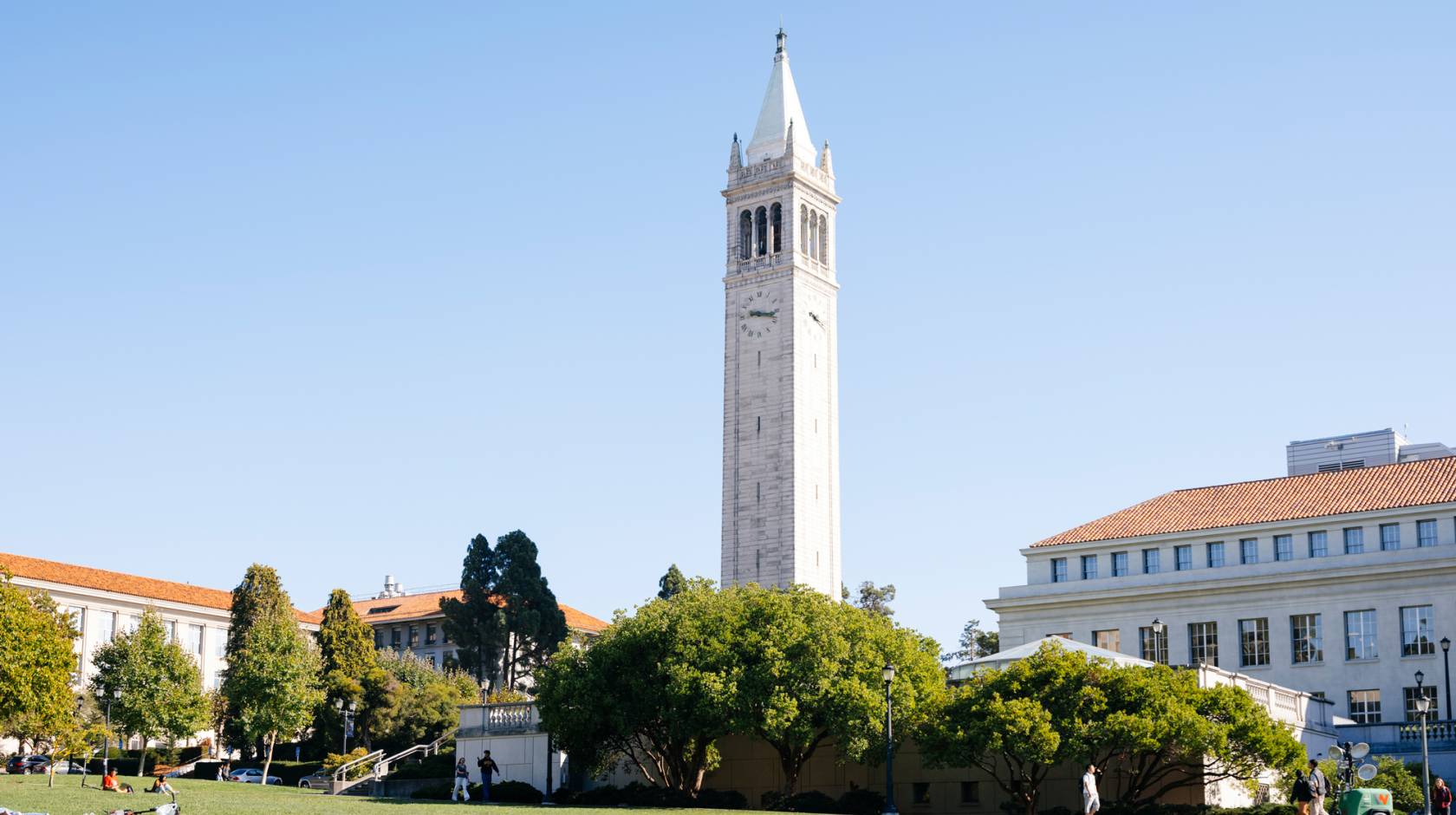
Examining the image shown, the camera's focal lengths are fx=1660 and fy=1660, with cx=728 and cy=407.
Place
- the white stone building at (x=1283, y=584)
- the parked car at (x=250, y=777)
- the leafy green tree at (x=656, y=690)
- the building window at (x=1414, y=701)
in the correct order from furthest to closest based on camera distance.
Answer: the parked car at (x=250, y=777) < the white stone building at (x=1283, y=584) < the building window at (x=1414, y=701) < the leafy green tree at (x=656, y=690)

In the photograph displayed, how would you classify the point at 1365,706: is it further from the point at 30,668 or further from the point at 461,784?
the point at 30,668

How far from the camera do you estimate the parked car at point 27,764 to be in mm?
73625

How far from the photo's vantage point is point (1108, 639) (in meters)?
82.1

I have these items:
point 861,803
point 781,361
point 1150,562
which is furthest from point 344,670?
point 861,803

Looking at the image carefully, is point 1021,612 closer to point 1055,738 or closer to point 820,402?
point 820,402

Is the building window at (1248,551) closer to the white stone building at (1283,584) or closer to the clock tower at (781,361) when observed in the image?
the white stone building at (1283,584)

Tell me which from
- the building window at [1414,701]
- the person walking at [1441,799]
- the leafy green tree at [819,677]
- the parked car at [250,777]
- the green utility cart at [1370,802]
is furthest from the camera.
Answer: the parked car at [250,777]

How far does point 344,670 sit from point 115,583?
2826 cm

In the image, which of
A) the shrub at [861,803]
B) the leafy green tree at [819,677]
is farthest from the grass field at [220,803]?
the shrub at [861,803]

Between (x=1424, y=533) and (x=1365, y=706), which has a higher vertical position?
(x=1424, y=533)

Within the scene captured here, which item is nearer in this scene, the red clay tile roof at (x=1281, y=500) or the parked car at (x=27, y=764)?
the parked car at (x=27, y=764)

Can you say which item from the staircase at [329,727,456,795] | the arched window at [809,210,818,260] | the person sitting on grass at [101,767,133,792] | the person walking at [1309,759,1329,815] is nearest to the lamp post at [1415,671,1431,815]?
the person walking at [1309,759,1329,815]

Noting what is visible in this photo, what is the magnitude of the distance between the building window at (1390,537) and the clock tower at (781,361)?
33.9 metres

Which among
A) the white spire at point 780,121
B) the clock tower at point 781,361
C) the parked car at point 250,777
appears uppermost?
the white spire at point 780,121
